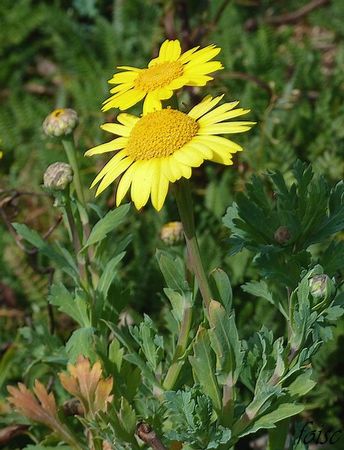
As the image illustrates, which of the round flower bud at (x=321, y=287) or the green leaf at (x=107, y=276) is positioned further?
the green leaf at (x=107, y=276)

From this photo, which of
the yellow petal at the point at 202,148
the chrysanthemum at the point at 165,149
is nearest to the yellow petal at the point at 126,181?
the chrysanthemum at the point at 165,149

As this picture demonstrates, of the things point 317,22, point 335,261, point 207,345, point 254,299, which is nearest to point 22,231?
point 207,345

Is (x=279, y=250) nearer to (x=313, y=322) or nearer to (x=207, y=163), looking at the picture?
(x=313, y=322)

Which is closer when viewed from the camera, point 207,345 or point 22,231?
point 207,345

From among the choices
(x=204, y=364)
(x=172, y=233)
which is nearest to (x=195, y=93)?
(x=172, y=233)

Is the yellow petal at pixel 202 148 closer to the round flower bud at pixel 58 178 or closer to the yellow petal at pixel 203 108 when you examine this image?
the yellow petal at pixel 203 108

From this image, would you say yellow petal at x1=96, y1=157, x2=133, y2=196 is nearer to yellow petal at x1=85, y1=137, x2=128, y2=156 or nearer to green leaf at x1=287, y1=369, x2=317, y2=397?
yellow petal at x1=85, y1=137, x2=128, y2=156
